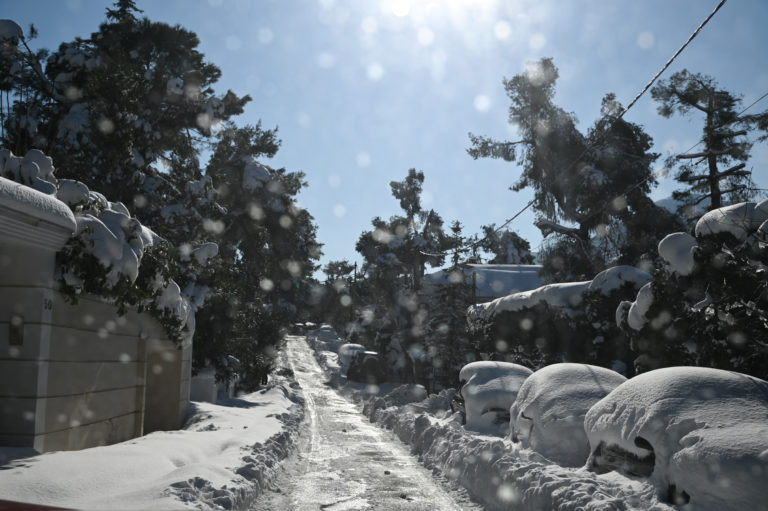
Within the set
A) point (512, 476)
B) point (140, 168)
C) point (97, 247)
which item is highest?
point (140, 168)

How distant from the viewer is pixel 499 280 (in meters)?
35.9

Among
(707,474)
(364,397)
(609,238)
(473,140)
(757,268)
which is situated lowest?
(364,397)

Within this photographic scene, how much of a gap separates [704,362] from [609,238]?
1724 cm

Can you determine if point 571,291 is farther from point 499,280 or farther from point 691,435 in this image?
point 499,280

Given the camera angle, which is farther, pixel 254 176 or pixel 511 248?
pixel 511 248

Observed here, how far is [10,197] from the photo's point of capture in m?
5.90

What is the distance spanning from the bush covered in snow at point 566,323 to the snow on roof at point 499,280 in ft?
41.5

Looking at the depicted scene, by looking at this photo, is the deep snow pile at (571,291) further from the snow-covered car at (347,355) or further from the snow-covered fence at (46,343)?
the snow-covered car at (347,355)

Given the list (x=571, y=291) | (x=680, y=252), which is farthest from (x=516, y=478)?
(x=571, y=291)

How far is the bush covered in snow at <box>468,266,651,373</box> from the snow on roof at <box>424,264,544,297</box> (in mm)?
12650

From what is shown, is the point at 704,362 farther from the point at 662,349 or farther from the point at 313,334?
the point at 313,334

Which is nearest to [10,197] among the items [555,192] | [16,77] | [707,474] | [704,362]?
[707,474]

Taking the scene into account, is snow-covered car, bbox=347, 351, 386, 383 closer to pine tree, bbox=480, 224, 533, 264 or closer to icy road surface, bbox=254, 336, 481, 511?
icy road surface, bbox=254, 336, 481, 511

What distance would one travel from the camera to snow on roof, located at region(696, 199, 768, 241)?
8391 millimetres
